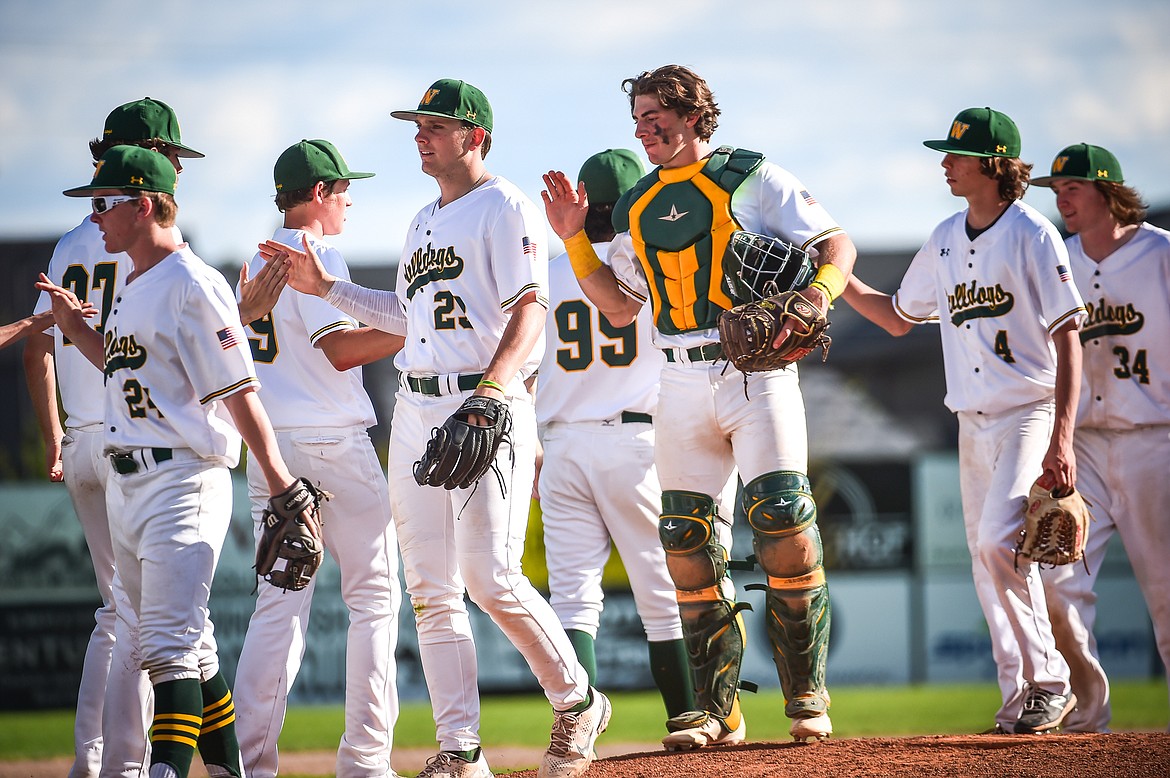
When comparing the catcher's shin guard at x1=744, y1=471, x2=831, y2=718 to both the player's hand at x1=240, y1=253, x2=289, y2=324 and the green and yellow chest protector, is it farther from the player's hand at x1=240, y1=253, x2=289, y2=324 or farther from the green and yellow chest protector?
the player's hand at x1=240, y1=253, x2=289, y2=324

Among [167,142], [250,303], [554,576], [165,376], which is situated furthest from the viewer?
[554,576]

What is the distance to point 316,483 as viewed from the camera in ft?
16.8

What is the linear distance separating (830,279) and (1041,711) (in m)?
2.01

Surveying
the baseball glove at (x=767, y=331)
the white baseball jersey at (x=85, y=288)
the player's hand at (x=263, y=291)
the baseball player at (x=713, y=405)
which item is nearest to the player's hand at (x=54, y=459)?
the white baseball jersey at (x=85, y=288)

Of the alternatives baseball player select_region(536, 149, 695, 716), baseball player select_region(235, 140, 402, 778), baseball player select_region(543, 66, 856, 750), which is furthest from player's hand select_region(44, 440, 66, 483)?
baseball player select_region(543, 66, 856, 750)

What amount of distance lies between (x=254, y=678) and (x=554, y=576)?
1452mm

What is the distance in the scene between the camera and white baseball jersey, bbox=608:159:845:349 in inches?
185

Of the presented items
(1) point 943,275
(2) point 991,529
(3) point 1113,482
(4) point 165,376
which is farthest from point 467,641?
(3) point 1113,482

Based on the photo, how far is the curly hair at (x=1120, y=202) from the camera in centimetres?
601

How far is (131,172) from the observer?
431cm

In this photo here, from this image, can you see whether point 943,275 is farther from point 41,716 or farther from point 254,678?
point 41,716

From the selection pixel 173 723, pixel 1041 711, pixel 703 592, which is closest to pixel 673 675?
pixel 703 592

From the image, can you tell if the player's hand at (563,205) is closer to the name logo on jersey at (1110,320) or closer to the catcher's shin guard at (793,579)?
the catcher's shin guard at (793,579)

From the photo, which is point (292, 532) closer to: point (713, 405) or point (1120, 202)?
point (713, 405)
